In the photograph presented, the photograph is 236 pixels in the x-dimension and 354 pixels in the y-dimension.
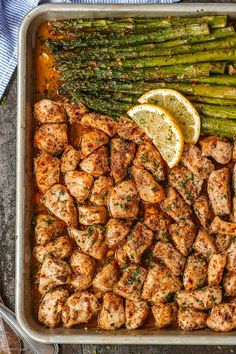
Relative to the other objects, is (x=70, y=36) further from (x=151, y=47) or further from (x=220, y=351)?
(x=220, y=351)

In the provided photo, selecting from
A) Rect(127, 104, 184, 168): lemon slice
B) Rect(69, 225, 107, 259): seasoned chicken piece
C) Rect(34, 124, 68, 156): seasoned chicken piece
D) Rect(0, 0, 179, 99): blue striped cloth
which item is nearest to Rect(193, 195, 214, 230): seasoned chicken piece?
Rect(127, 104, 184, 168): lemon slice

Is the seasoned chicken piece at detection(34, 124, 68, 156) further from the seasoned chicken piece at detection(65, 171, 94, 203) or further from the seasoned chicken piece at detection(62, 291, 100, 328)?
the seasoned chicken piece at detection(62, 291, 100, 328)

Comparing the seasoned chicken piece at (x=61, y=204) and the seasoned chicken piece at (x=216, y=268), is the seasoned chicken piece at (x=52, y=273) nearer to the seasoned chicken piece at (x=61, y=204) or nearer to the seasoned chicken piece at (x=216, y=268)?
the seasoned chicken piece at (x=61, y=204)

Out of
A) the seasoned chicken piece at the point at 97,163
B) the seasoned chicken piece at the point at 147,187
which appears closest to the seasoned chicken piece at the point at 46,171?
the seasoned chicken piece at the point at 97,163

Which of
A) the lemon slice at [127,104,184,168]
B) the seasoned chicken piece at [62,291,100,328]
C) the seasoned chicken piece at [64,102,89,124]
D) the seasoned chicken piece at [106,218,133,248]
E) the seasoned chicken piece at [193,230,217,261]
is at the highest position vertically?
the seasoned chicken piece at [64,102,89,124]

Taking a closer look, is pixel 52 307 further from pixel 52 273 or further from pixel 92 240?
pixel 92 240

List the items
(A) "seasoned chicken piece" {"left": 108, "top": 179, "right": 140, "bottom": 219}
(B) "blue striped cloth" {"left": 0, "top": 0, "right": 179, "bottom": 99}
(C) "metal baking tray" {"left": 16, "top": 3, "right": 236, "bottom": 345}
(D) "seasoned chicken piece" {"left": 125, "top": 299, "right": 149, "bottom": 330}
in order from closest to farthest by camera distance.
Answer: (C) "metal baking tray" {"left": 16, "top": 3, "right": 236, "bottom": 345} → (D) "seasoned chicken piece" {"left": 125, "top": 299, "right": 149, "bottom": 330} → (A) "seasoned chicken piece" {"left": 108, "top": 179, "right": 140, "bottom": 219} → (B) "blue striped cloth" {"left": 0, "top": 0, "right": 179, "bottom": 99}

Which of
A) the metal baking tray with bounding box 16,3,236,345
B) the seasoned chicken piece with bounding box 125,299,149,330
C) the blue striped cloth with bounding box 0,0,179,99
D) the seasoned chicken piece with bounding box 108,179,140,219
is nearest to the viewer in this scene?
the metal baking tray with bounding box 16,3,236,345

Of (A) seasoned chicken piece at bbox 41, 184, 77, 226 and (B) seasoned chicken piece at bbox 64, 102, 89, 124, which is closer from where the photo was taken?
(A) seasoned chicken piece at bbox 41, 184, 77, 226
